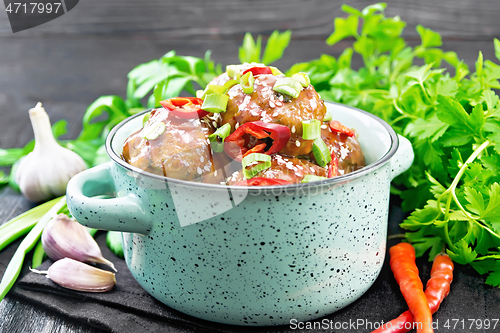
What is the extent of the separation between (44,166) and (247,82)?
3.72ft

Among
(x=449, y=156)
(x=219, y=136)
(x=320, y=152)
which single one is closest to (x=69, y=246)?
(x=219, y=136)

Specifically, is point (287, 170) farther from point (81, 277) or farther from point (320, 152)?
point (81, 277)

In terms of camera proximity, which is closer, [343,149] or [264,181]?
[264,181]

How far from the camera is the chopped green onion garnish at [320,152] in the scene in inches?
49.5

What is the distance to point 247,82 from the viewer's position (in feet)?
4.21

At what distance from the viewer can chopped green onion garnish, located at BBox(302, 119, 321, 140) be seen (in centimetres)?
122

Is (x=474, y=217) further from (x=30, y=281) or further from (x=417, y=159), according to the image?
(x=30, y=281)

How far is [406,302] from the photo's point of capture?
1.32 meters

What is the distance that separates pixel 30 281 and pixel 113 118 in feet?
3.94

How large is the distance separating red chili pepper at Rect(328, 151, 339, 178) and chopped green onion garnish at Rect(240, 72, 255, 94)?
0.30m

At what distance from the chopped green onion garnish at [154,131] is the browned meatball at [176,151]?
0.01m

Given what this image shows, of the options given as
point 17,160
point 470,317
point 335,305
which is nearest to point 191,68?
point 17,160

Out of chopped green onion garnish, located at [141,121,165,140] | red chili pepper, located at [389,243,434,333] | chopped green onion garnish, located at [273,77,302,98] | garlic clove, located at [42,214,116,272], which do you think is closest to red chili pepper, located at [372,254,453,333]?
red chili pepper, located at [389,243,434,333]

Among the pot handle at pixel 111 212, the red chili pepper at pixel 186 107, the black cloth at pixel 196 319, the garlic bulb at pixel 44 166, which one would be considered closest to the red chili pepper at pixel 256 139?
the red chili pepper at pixel 186 107
